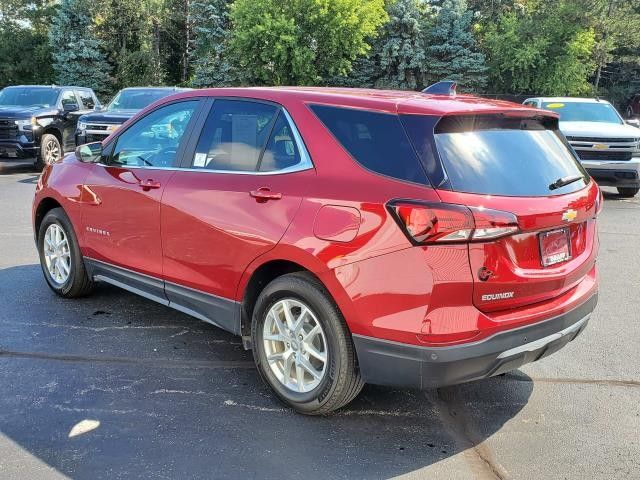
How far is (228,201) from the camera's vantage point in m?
3.59

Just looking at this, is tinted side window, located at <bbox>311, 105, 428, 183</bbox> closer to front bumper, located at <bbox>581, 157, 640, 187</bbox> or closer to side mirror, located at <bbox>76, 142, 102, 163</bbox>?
side mirror, located at <bbox>76, 142, 102, 163</bbox>

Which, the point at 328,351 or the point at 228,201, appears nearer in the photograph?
the point at 328,351

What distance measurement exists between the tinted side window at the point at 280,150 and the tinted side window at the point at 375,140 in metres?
0.23

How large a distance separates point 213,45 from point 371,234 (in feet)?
121

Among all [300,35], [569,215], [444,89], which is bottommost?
[569,215]

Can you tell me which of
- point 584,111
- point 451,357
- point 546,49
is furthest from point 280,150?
point 546,49

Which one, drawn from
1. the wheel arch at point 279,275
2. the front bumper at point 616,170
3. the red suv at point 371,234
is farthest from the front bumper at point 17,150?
the wheel arch at point 279,275

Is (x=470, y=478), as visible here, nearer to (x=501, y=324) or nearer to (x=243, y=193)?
(x=501, y=324)

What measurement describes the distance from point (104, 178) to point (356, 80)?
112 feet

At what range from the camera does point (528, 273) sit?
2.95 metres

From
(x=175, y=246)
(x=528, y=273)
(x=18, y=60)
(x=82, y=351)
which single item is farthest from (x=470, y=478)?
(x=18, y=60)

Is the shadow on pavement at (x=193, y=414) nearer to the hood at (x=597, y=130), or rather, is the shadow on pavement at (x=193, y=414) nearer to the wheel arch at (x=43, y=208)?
the wheel arch at (x=43, y=208)

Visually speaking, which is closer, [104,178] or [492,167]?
[492,167]

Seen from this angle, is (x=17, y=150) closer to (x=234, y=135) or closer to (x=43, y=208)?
(x=43, y=208)
